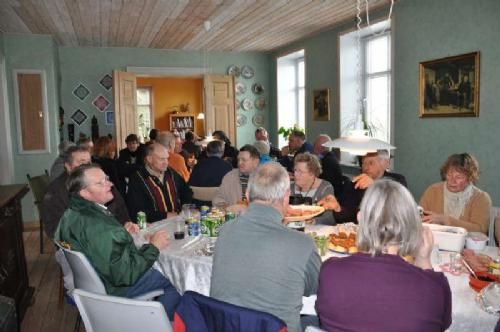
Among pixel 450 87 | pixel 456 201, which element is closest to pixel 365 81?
pixel 450 87

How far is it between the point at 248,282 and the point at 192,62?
25.3ft

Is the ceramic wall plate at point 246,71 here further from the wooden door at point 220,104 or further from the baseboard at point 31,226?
the baseboard at point 31,226

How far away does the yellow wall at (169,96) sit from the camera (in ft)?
41.0

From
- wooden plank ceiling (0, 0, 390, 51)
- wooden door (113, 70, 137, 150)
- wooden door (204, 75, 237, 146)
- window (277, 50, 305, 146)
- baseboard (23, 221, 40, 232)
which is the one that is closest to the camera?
wooden plank ceiling (0, 0, 390, 51)

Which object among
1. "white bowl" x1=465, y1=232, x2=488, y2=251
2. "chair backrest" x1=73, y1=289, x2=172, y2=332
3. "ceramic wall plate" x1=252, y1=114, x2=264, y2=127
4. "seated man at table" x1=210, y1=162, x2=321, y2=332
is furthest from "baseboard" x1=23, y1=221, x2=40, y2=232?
"white bowl" x1=465, y1=232, x2=488, y2=251

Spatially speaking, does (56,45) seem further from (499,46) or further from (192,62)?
(499,46)

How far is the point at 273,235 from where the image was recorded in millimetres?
1700

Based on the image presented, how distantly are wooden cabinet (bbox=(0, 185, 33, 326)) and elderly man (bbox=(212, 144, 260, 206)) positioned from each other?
153 cm

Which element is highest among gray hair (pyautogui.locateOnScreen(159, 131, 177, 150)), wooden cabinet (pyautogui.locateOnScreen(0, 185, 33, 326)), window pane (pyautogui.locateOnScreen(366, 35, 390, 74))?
window pane (pyautogui.locateOnScreen(366, 35, 390, 74))

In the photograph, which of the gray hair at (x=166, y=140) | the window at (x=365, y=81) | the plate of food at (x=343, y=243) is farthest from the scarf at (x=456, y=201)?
the gray hair at (x=166, y=140)

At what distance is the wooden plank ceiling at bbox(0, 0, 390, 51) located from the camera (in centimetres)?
516

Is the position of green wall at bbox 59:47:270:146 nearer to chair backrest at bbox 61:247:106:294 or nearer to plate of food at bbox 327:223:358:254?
chair backrest at bbox 61:247:106:294

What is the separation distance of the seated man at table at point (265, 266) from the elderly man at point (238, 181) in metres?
1.90

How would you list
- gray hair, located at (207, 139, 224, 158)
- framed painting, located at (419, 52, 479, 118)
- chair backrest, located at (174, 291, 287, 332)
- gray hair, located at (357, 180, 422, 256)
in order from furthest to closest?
1. gray hair, located at (207, 139, 224, 158)
2. framed painting, located at (419, 52, 479, 118)
3. gray hair, located at (357, 180, 422, 256)
4. chair backrest, located at (174, 291, 287, 332)
